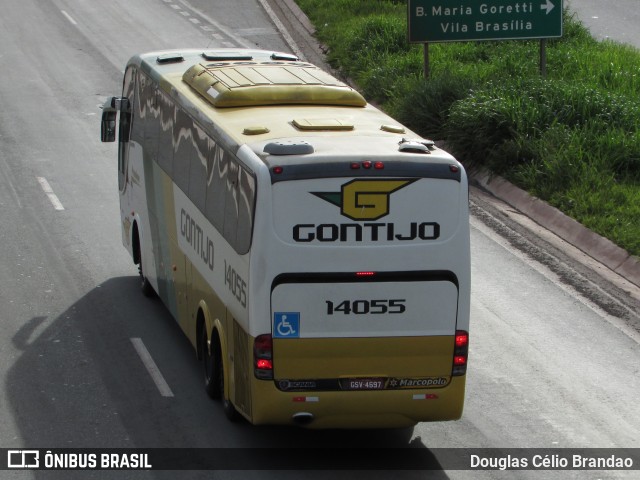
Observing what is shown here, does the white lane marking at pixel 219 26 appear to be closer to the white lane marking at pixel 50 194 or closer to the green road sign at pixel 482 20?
the green road sign at pixel 482 20

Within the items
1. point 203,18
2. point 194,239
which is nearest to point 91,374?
point 194,239

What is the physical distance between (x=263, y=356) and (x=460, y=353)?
181 centimetres

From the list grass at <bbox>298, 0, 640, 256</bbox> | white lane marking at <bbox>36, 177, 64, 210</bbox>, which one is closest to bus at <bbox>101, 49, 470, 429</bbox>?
grass at <bbox>298, 0, 640, 256</bbox>

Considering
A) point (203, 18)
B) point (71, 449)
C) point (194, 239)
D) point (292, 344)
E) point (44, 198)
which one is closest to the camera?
point (292, 344)

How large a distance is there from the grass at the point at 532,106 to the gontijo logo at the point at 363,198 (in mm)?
7974

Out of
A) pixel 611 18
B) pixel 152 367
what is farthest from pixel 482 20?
pixel 152 367

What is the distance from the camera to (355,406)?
1138 cm

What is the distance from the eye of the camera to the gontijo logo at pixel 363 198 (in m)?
11.0

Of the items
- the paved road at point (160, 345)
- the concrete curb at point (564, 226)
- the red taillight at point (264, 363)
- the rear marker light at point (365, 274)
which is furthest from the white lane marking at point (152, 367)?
the concrete curb at point (564, 226)

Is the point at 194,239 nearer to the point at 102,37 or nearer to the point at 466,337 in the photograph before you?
the point at 466,337

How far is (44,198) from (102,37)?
14.2 m

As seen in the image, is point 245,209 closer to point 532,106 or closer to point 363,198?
point 363,198

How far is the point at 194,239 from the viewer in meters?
13.8

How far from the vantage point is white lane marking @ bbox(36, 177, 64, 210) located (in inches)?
803
